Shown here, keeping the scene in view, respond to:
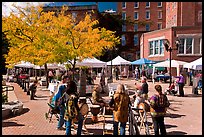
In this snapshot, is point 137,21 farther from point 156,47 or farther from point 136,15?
point 156,47

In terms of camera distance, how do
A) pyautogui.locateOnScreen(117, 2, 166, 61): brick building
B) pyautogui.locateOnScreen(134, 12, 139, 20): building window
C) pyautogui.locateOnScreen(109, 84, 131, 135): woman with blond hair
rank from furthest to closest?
pyautogui.locateOnScreen(134, 12, 139, 20): building window → pyautogui.locateOnScreen(117, 2, 166, 61): brick building → pyautogui.locateOnScreen(109, 84, 131, 135): woman with blond hair

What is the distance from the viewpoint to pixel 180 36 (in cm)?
3769

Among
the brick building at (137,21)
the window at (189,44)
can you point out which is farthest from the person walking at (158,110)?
the brick building at (137,21)

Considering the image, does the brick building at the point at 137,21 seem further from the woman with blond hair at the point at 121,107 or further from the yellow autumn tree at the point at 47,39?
the woman with blond hair at the point at 121,107

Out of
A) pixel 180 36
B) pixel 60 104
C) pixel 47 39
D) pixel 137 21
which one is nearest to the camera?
pixel 60 104

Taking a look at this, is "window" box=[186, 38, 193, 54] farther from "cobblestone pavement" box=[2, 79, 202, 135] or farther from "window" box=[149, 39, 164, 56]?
"cobblestone pavement" box=[2, 79, 202, 135]

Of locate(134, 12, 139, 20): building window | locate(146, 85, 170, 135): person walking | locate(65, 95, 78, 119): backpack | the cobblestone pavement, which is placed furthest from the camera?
locate(134, 12, 139, 20): building window

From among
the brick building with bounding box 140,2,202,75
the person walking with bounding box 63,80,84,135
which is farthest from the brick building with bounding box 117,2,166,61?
the person walking with bounding box 63,80,84,135

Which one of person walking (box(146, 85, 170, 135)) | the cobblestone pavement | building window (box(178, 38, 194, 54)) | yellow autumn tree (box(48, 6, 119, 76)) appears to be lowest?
the cobblestone pavement

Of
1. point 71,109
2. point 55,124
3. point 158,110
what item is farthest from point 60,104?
point 158,110

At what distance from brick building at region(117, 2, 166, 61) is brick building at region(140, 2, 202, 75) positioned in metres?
16.4

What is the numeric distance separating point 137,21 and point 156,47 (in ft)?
108

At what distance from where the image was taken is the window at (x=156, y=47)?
41.8 meters

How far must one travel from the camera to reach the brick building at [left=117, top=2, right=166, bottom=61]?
243 ft
